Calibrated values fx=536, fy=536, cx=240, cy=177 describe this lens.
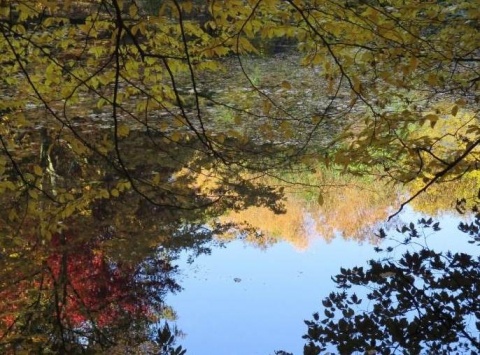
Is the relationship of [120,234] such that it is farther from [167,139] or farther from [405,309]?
[405,309]

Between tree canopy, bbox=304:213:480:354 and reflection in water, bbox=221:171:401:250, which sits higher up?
reflection in water, bbox=221:171:401:250

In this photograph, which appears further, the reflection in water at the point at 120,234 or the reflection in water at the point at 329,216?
the reflection in water at the point at 329,216

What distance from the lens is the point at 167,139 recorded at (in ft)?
16.0

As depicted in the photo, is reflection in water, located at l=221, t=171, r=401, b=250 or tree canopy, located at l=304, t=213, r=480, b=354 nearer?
tree canopy, located at l=304, t=213, r=480, b=354

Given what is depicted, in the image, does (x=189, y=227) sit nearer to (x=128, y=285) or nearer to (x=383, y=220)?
(x=128, y=285)

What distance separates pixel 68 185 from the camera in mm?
5184

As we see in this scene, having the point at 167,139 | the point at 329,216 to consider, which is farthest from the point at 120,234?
the point at 329,216

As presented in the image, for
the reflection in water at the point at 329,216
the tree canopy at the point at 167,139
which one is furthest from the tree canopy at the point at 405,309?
the reflection in water at the point at 329,216

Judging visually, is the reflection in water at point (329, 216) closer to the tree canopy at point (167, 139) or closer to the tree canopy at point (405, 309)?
the tree canopy at point (167, 139)

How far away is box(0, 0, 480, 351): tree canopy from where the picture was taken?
2.66 meters

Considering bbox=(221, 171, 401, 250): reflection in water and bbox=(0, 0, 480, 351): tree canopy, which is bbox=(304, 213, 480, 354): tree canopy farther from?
A: bbox=(221, 171, 401, 250): reflection in water

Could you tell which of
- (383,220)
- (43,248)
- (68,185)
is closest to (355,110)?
(383,220)

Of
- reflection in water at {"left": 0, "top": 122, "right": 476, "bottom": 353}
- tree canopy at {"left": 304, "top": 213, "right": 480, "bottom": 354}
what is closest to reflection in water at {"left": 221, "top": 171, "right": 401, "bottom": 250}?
reflection in water at {"left": 0, "top": 122, "right": 476, "bottom": 353}

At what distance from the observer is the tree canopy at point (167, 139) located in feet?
8.74
